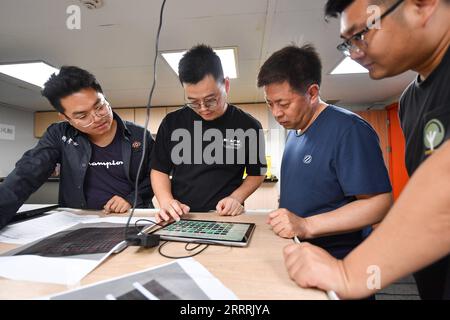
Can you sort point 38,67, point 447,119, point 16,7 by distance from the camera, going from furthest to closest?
point 38,67 < point 16,7 < point 447,119

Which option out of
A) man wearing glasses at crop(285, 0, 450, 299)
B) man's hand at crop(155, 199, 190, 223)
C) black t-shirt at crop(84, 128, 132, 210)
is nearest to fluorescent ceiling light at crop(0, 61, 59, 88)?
black t-shirt at crop(84, 128, 132, 210)

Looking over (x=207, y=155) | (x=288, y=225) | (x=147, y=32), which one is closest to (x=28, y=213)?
(x=207, y=155)

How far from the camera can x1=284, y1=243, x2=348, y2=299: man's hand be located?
401 mm

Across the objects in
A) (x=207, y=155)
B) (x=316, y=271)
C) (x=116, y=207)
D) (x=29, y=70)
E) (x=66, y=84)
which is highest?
(x=29, y=70)

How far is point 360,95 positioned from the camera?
12.7 feet

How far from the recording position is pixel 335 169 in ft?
2.74

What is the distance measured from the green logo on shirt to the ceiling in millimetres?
1426

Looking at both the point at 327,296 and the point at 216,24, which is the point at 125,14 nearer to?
the point at 216,24

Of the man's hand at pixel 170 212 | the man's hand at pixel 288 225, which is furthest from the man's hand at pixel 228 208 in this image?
the man's hand at pixel 288 225

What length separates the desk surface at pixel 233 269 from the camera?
1.35ft

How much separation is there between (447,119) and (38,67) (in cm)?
331

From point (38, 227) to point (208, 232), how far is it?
1.99ft

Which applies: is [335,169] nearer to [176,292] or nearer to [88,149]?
[176,292]
